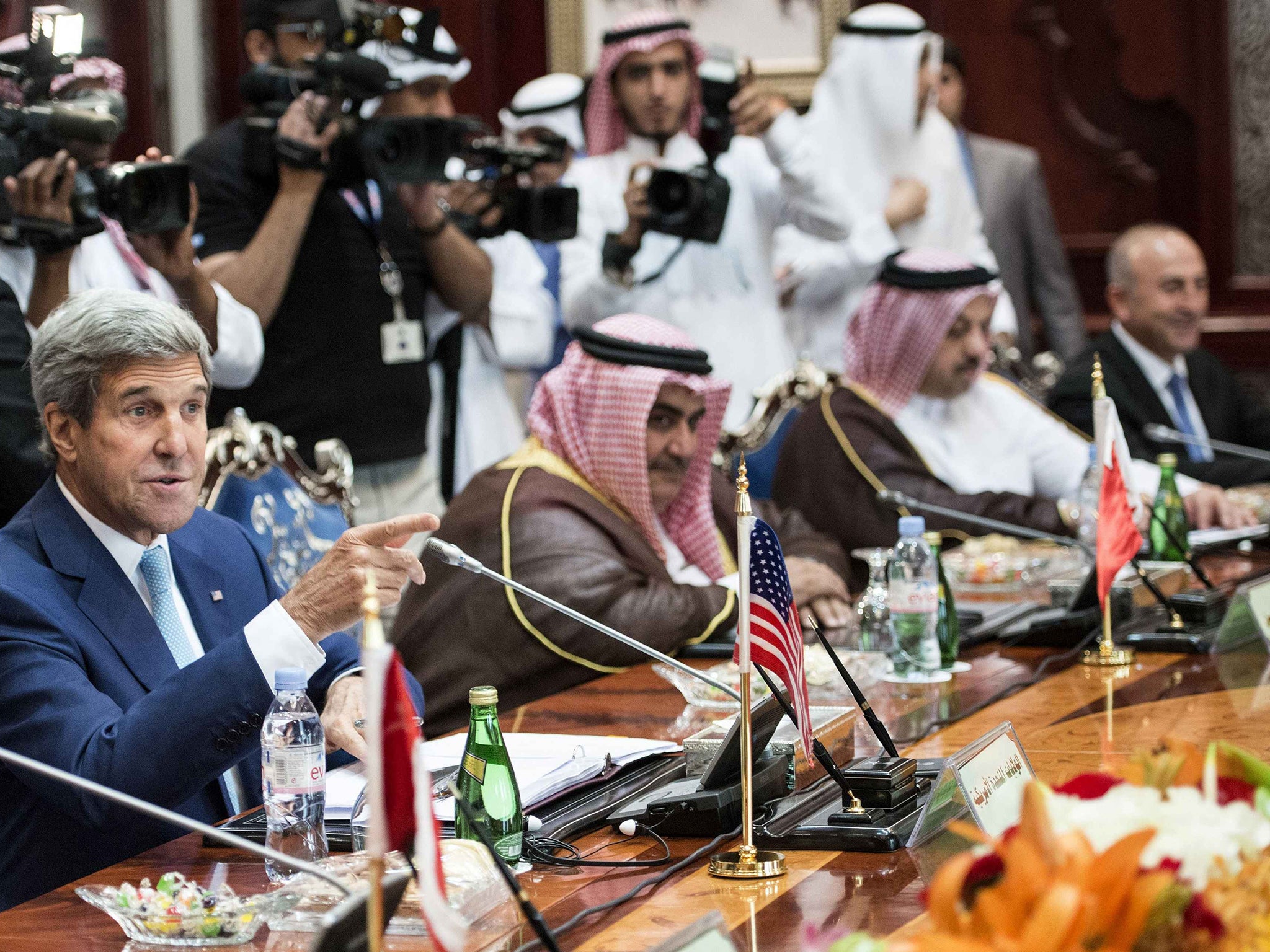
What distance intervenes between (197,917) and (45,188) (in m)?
1.92

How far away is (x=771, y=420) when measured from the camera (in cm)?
462

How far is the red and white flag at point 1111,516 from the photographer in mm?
2771

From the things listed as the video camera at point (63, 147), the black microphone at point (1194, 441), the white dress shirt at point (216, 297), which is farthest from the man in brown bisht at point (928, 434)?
the video camera at point (63, 147)

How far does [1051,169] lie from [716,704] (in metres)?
5.21

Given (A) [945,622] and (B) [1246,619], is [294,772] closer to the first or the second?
(A) [945,622]

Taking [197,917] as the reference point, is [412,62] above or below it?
above

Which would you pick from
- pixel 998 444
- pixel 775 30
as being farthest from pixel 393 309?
pixel 775 30

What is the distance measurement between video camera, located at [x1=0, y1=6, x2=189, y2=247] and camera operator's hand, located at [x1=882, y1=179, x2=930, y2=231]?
2.76 m

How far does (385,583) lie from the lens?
6.46 ft

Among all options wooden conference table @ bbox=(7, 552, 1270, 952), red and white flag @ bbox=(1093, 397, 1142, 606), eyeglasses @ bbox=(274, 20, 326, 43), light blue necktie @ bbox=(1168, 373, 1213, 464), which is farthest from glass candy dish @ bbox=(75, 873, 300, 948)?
light blue necktie @ bbox=(1168, 373, 1213, 464)

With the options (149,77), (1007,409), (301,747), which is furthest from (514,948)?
(149,77)

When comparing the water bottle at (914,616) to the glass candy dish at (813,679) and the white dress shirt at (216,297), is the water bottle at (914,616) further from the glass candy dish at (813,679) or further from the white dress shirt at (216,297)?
the white dress shirt at (216,297)

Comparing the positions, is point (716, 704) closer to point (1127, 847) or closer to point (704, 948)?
point (704, 948)

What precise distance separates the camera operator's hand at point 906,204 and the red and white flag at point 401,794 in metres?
4.48
